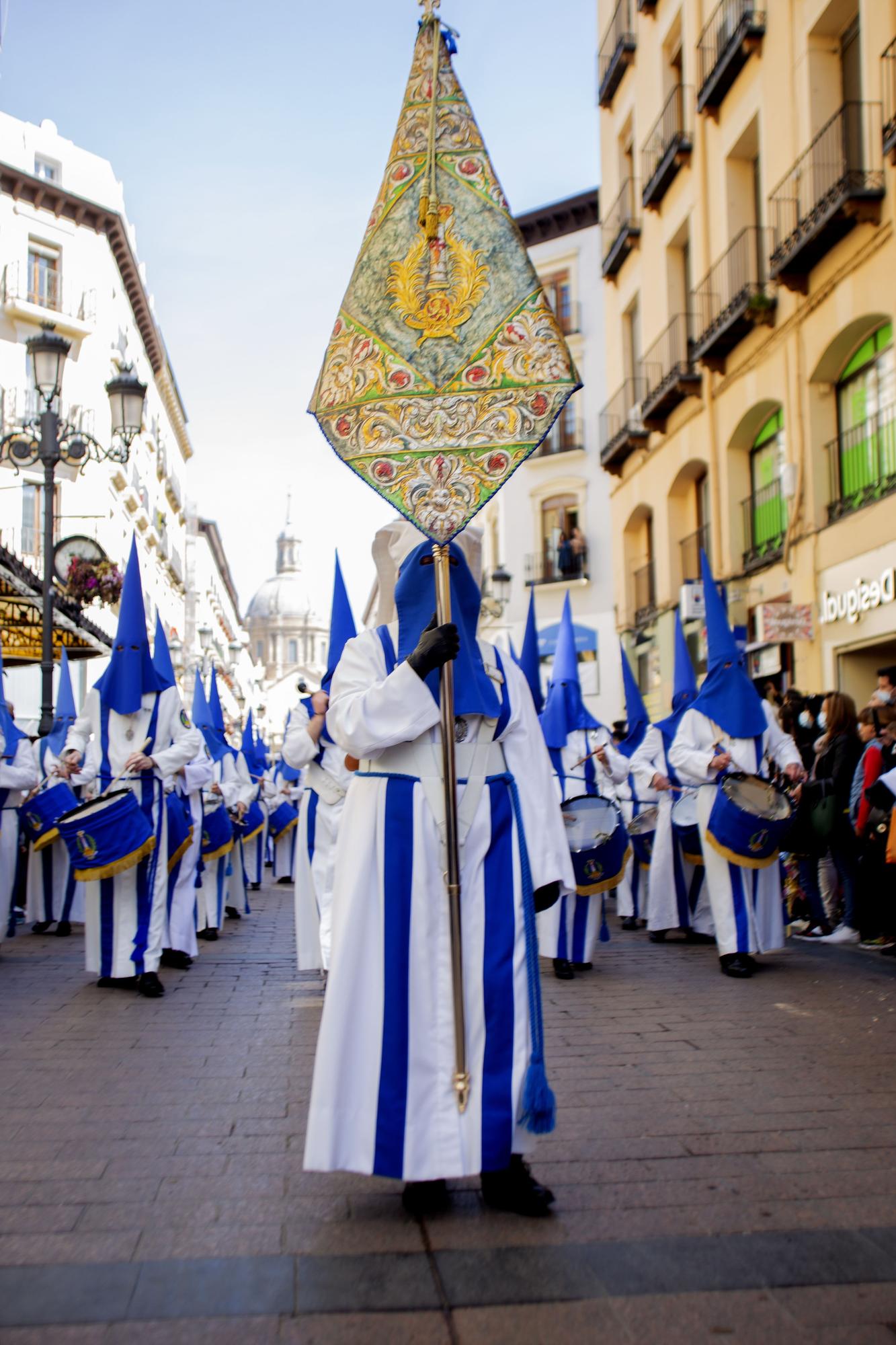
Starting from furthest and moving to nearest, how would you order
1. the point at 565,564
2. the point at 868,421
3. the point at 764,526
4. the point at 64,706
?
the point at 565,564 < the point at 764,526 < the point at 868,421 < the point at 64,706

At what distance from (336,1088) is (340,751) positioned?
473cm

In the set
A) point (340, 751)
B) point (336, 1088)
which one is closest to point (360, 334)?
point (336, 1088)

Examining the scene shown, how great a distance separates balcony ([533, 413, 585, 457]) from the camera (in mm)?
35375

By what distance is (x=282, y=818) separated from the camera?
755 inches

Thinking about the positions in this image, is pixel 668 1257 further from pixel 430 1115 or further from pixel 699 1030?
pixel 699 1030

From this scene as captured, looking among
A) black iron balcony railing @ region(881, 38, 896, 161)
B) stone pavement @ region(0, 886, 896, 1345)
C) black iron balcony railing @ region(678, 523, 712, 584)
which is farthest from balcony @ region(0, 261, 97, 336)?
stone pavement @ region(0, 886, 896, 1345)

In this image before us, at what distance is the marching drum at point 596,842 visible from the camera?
880cm

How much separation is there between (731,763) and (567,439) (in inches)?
1098

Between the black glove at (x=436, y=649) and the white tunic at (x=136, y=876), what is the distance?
15.1ft

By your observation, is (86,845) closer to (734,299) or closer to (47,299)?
(734,299)

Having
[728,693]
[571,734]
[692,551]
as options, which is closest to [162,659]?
[571,734]

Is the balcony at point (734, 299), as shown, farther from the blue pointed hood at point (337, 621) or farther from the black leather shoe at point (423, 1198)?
the black leather shoe at point (423, 1198)

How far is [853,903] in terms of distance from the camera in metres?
10.4

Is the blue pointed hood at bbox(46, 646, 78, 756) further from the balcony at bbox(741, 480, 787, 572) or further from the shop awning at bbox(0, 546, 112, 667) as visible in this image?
the balcony at bbox(741, 480, 787, 572)
